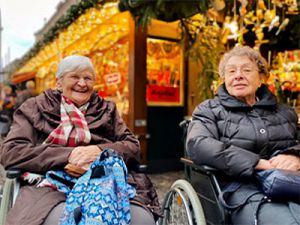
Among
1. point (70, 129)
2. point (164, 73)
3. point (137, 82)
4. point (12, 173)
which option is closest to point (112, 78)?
point (164, 73)

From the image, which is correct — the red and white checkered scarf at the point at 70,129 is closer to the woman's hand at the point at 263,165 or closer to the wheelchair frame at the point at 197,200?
the wheelchair frame at the point at 197,200

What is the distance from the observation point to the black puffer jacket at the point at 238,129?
181 centimetres

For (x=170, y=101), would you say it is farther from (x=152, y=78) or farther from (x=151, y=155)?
(x=151, y=155)

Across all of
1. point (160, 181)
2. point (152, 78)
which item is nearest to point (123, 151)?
point (160, 181)

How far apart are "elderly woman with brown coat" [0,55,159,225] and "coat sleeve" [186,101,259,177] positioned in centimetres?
34

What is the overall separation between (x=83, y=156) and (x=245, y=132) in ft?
2.99

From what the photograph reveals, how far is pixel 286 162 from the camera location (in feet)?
6.00

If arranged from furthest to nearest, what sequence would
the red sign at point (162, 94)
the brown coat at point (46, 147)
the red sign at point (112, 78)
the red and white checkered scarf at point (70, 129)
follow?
the red sign at point (112, 78), the red sign at point (162, 94), the red and white checkered scarf at point (70, 129), the brown coat at point (46, 147)

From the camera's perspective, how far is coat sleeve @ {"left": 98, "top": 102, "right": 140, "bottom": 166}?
1944mm

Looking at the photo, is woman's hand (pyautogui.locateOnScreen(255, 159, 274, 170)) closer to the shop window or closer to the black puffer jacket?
Answer: the black puffer jacket

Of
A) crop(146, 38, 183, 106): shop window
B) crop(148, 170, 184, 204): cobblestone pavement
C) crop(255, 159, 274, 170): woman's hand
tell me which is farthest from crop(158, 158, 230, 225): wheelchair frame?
crop(146, 38, 183, 106): shop window

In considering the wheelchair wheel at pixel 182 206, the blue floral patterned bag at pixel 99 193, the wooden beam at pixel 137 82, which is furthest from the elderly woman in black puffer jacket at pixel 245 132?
the wooden beam at pixel 137 82

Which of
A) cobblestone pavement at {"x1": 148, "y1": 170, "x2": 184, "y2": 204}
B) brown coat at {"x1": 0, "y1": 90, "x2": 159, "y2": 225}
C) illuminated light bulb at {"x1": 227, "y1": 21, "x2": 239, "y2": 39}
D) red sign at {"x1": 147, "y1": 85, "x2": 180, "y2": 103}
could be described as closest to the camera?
brown coat at {"x1": 0, "y1": 90, "x2": 159, "y2": 225}

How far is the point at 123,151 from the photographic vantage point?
1943 millimetres
